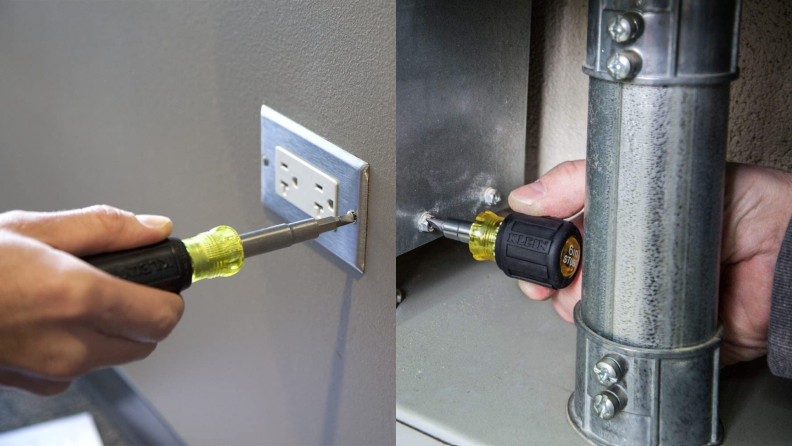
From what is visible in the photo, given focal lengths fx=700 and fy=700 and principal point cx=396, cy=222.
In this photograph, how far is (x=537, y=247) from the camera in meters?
0.49

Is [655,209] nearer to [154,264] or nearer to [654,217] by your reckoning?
[654,217]

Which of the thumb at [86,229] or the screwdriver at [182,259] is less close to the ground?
the thumb at [86,229]

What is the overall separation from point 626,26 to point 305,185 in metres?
0.34

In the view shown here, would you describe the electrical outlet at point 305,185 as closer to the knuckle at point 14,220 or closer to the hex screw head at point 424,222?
the hex screw head at point 424,222

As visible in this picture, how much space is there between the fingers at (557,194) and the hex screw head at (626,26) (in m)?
0.19

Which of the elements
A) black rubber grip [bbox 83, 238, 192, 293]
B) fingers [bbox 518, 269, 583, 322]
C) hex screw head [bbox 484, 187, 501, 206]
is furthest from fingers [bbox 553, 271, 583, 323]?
black rubber grip [bbox 83, 238, 192, 293]

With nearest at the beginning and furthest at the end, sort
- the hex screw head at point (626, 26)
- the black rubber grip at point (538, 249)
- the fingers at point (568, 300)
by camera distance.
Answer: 1. the hex screw head at point (626, 26)
2. the black rubber grip at point (538, 249)
3. the fingers at point (568, 300)

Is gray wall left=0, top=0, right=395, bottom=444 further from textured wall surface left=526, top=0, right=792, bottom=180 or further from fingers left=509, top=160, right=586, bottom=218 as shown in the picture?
textured wall surface left=526, top=0, right=792, bottom=180

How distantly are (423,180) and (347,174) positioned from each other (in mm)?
63

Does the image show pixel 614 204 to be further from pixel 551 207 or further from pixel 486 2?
pixel 486 2

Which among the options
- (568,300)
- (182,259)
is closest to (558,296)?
(568,300)

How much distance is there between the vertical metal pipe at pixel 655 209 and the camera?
1.24 feet

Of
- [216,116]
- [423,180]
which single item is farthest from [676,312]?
[216,116]

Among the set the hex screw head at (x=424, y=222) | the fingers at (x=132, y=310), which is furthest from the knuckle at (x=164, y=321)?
the hex screw head at (x=424, y=222)
